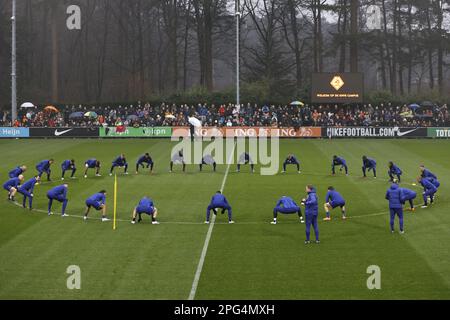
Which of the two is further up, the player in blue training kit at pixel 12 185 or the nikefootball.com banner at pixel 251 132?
the nikefootball.com banner at pixel 251 132

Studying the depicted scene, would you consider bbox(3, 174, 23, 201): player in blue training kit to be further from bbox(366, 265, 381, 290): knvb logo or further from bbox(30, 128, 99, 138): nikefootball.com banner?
bbox(30, 128, 99, 138): nikefootball.com banner

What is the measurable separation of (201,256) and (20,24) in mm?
78736

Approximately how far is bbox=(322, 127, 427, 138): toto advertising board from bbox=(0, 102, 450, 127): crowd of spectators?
1003 mm

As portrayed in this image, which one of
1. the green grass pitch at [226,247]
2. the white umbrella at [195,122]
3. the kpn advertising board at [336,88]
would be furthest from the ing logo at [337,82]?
the green grass pitch at [226,247]

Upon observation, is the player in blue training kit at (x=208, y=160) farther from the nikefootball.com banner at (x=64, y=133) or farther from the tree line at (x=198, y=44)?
the tree line at (x=198, y=44)

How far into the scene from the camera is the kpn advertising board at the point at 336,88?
213 ft

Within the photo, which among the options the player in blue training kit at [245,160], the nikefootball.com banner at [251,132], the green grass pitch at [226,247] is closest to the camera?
the green grass pitch at [226,247]

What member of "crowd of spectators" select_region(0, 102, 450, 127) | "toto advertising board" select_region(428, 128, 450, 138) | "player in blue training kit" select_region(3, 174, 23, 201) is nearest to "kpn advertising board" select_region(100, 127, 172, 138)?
"crowd of spectators" select_region(0, 102, 450, 127)

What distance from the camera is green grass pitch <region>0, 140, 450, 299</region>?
17172 millimetres

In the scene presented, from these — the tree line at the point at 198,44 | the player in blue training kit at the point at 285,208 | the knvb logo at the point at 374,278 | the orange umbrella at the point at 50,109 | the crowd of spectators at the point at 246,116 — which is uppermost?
the tree line at the point at 198,44

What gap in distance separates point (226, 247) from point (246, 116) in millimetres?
43816

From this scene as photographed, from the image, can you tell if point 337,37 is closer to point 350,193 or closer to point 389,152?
point 389,152

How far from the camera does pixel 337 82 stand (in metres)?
65.2
